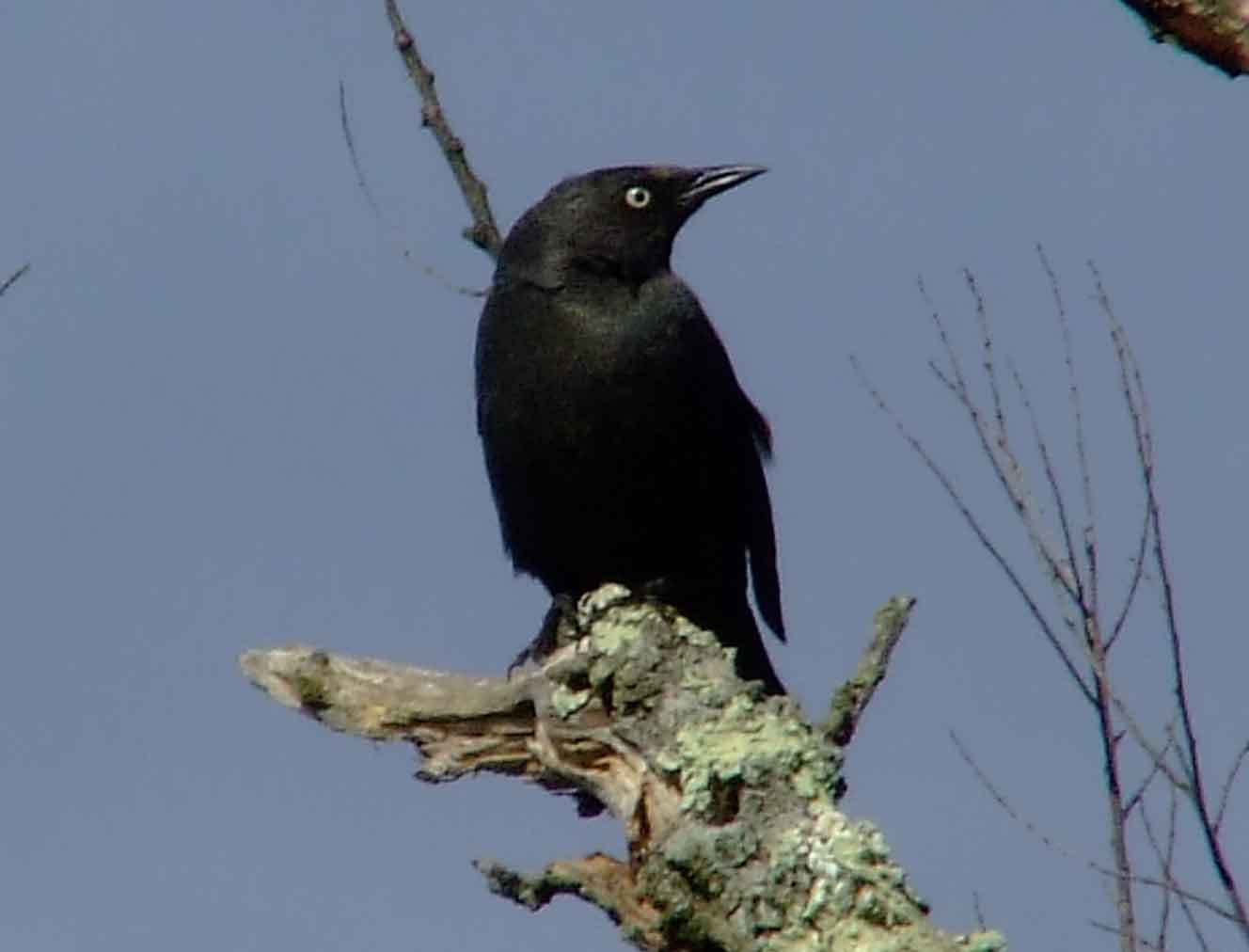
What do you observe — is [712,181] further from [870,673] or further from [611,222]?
[870,673]

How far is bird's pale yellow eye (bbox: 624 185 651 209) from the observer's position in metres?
6.02

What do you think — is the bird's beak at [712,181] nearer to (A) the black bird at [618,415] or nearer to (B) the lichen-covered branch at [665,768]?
(A) the black bird at [618,415]

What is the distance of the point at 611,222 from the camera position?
234 inches

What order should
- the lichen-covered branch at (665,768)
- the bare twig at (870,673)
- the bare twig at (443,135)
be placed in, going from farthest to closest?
the bare twig at (443,135) < the bare twig at (870,673) < the lichen-covered branch at (665,768)

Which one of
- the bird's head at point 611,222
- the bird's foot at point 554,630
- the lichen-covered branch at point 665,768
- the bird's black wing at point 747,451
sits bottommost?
the lichen-covered branch at point 665,768

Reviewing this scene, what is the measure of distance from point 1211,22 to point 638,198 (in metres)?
3.68

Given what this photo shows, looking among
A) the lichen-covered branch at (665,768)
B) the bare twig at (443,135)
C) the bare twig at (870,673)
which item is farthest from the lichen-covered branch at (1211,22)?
the bare twig at (443,135)

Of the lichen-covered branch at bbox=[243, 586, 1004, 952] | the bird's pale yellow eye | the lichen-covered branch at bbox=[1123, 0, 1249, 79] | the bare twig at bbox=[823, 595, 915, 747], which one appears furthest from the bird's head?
the lichen-covered branch at bbox=[1123, 0, 1249, 79]

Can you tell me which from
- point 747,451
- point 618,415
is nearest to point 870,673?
point 618,415

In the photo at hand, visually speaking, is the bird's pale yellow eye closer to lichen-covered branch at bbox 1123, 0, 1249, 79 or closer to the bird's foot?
the bird's foot

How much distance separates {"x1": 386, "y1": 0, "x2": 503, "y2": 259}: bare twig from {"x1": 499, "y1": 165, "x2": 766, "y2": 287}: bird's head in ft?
0.92

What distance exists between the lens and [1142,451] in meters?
4.53

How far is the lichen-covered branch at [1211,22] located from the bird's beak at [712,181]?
3713 mm

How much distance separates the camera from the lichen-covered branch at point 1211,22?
2.41 m
